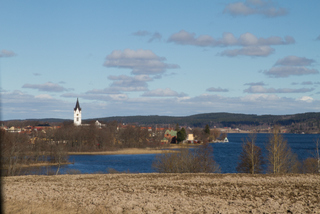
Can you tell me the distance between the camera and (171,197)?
17.3 m

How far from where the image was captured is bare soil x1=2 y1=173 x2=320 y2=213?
15164mm

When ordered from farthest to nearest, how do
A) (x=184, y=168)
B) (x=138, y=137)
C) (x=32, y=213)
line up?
(x=138, y=137)
(x=184, y=168)
(x=32, y=213)

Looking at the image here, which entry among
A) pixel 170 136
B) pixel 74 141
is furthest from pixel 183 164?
pixel 170 136

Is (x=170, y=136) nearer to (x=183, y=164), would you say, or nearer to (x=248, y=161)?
(x=248, y=161)

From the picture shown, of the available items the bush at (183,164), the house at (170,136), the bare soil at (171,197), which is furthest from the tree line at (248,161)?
the house at (170,136)

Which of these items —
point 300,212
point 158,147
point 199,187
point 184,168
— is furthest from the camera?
point 158,147

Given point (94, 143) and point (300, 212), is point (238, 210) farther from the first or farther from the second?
point (94, 143)

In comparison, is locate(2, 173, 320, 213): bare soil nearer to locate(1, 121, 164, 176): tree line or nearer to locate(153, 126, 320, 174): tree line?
locate(153, 126, 320, 174): tree line

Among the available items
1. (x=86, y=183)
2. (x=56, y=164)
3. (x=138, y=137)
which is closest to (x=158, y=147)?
(x=138, y=137)

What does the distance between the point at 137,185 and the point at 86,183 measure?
349 centimetres

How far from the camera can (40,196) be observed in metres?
18.2

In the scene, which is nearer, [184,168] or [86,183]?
[86,183]

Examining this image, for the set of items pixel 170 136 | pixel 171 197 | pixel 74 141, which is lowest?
pixel 170 136

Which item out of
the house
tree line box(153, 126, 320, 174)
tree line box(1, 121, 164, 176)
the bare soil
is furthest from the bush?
the house
